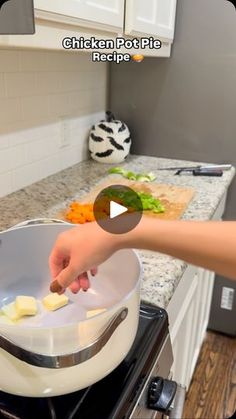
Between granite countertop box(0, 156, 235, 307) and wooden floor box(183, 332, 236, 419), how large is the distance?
0.83m

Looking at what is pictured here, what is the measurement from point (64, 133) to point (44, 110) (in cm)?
16

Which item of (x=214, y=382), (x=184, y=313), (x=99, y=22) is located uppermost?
(x=99, y=22)

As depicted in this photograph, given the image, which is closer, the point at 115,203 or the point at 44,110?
the point at 115,203

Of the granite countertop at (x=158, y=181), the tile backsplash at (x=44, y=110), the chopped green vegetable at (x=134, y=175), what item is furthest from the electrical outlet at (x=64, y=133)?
the chopped green vegetable at (x=134, y=175)

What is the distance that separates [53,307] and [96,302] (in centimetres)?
9

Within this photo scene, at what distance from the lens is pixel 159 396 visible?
62cm

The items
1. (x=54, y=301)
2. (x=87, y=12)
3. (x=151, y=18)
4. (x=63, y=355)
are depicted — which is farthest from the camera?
(x=151, y=18)

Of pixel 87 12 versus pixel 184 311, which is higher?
pixel 87 12

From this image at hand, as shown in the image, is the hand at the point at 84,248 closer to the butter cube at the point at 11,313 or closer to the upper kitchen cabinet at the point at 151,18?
the butter cube at the point at 11,313

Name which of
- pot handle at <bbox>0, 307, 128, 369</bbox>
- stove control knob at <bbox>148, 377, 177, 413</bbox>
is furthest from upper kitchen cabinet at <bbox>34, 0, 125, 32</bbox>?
stove control knob at <bbox>148, 377, 177, 413</bbox>

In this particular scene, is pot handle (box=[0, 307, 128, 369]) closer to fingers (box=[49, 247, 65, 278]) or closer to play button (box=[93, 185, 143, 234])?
fingers (box=[49, 247, 65, 278])

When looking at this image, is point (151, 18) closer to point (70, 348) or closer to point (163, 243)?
point (163, 243)

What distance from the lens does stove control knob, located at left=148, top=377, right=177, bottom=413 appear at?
612 mm

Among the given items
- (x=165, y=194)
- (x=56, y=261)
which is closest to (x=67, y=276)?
(x=56, y=261)
